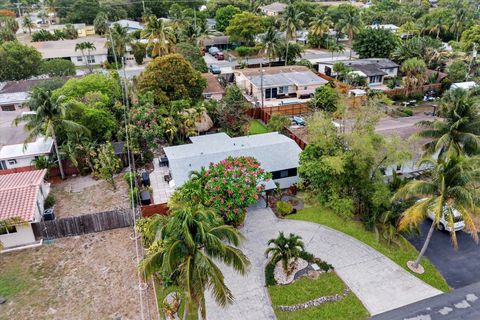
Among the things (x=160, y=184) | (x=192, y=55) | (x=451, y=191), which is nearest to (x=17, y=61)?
(x=192, y=55)

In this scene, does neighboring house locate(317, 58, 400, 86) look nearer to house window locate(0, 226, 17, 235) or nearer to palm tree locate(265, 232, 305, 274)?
palm tree locate(265, 232, 305, 274)

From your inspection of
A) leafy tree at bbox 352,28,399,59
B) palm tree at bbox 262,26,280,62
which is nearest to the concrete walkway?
palm tree at bbox 262,26,280,62

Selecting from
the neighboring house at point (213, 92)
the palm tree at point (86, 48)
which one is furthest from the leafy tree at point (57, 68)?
the neighboring house at point (213, 92)

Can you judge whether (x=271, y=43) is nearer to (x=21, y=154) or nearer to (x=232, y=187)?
(x=21, y=154)

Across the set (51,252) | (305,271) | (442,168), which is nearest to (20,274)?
(51,252)

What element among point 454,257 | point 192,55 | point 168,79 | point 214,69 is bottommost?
point 454,257

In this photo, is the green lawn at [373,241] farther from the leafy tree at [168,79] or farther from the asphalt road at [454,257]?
the leafy tree at [168,79]

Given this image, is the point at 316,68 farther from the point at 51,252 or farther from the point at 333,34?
the point at 51,252
